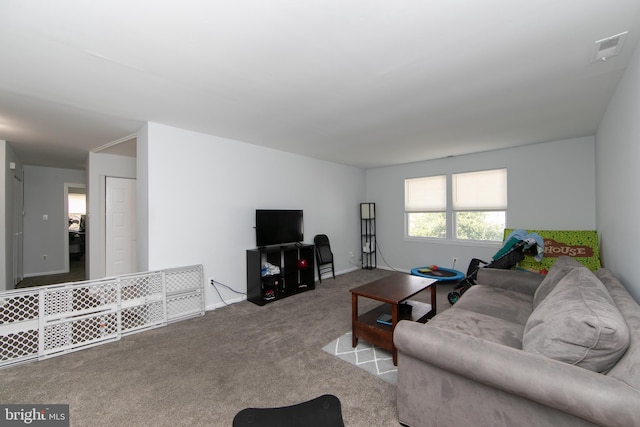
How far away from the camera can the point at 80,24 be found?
5.01 ft

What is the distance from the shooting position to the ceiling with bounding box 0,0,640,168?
57.2 inches

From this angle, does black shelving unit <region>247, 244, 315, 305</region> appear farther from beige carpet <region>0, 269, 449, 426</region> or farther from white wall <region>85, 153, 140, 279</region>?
white wall <region>85, 153, 140, 279</region>

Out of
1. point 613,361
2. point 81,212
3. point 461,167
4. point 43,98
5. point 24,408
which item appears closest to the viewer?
point 613,361

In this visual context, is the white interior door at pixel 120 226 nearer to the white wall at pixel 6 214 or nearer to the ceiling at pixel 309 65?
the white wall at pixel 6 214

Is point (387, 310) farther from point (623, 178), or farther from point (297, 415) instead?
point (623, 178)

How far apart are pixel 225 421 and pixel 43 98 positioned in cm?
317

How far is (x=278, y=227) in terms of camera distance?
4.32m

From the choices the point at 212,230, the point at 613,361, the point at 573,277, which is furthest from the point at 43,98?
the point at 573,277

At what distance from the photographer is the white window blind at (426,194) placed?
5.32 metres

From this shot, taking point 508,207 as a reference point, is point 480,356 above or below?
below

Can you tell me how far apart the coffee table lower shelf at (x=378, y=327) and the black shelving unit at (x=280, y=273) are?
1.70 meters

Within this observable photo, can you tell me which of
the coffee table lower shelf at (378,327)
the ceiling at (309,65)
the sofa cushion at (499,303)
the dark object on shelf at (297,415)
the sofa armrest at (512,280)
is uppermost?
the ceiling at (309,65)

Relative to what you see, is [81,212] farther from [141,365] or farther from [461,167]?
[461,167]

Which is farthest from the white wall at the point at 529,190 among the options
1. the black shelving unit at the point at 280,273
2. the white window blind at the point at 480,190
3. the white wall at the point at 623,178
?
the black shelving unit at the point at 280,273
